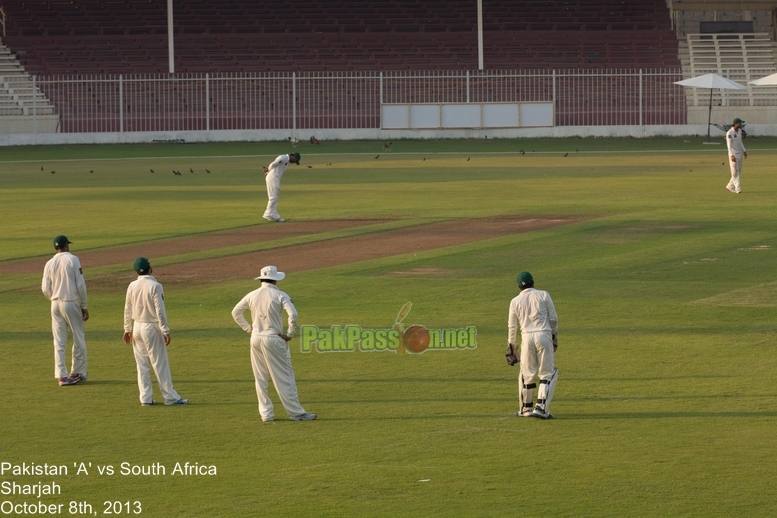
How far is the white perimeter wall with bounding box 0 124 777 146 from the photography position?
157ft

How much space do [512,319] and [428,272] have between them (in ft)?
27.6

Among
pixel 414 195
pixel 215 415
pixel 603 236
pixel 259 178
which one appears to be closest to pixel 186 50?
pixel 259 178

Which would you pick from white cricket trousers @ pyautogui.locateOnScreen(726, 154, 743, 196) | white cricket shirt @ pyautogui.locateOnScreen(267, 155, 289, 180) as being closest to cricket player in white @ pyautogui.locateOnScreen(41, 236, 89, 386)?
white cricket shirt @ pyautogui.locateOnScreen(267, 155, 289, 180)

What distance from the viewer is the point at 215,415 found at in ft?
37.9

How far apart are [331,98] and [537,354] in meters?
40.4

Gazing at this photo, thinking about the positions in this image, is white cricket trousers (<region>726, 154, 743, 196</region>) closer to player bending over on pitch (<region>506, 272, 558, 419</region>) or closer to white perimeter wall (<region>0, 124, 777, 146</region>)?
player bending over on pitch (<region>506, 272, 558, 419</region>)

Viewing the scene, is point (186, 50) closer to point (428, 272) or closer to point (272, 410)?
point (428, 272)

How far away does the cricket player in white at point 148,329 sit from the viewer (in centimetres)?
1149

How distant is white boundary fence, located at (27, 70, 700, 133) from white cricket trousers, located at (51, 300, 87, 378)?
3586 cm

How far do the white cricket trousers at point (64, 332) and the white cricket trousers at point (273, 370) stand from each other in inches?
105

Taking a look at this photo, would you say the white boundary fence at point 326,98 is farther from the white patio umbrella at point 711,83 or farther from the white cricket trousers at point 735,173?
the white cricket trousers at point 735,173

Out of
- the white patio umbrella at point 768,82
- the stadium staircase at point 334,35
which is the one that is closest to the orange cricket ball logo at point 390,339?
the white patio umbrella at point 768,82

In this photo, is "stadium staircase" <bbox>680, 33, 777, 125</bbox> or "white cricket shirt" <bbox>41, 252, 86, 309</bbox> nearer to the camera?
"white cricket shirt" <bbox>41, 252, 86, 309</bbox>

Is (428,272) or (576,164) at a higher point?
(576,164)
